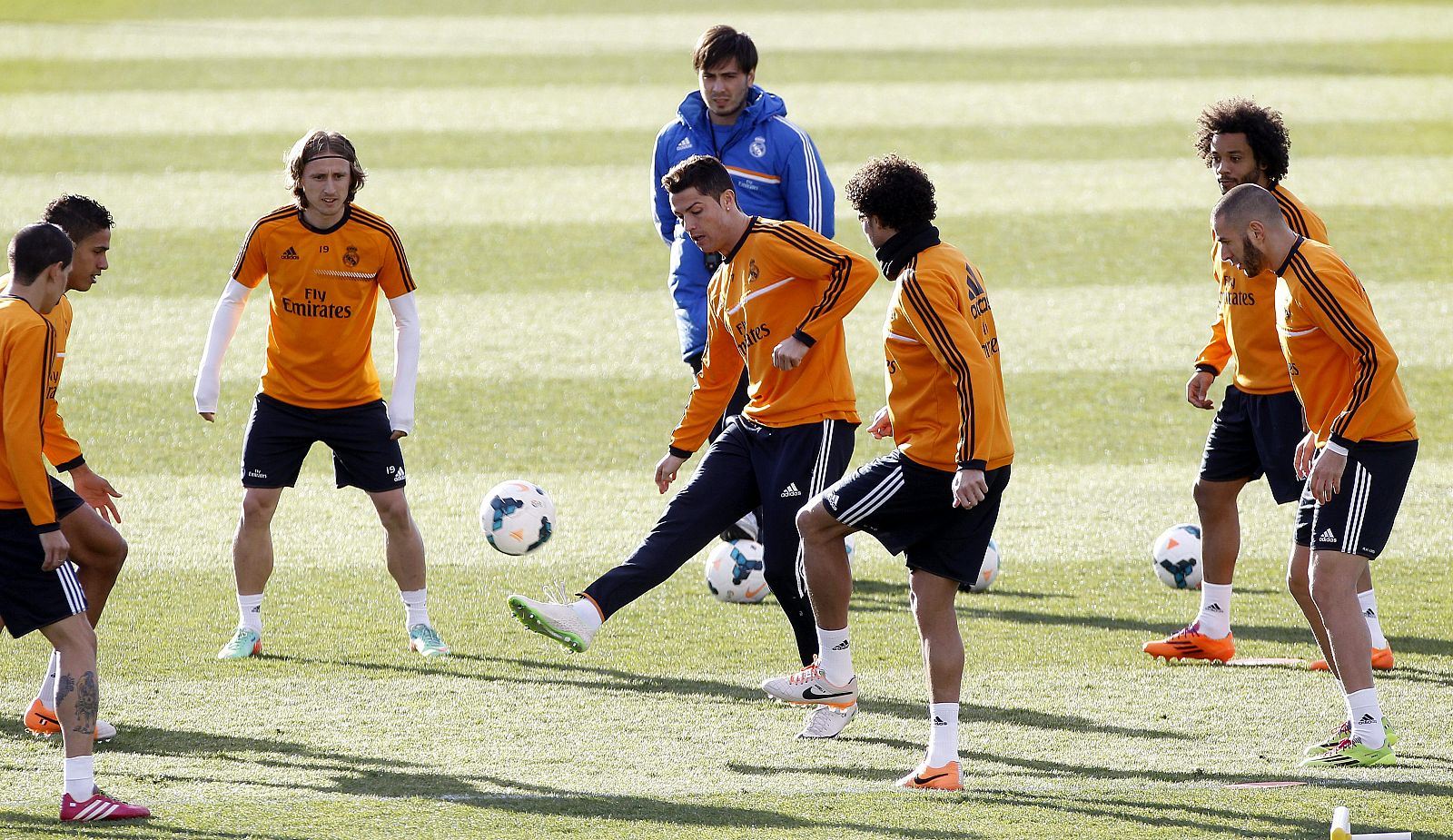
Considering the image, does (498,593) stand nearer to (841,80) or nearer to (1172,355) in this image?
(1172,355)

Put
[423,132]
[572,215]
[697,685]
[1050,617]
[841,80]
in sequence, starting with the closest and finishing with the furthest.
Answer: [697,685], [1050,617], [572,215], [423,132], [841,80]

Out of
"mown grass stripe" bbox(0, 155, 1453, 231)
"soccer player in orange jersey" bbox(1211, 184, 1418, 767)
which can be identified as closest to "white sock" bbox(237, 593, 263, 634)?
"soccer player in orange jersey" bbox(1211, 184, 1418, 767)

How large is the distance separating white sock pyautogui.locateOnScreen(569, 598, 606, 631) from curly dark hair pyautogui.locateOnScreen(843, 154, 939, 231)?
1484 mm

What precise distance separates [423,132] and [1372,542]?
12464 mm

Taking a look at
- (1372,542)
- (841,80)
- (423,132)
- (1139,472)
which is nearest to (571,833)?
(1372,542)

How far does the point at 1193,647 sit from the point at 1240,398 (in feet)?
3.10

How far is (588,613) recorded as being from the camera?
519 centimetres

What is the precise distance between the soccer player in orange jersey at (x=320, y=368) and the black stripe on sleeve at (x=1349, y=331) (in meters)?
3.16

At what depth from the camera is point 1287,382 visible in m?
6.02

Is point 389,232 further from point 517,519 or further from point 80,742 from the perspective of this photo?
point 80,742

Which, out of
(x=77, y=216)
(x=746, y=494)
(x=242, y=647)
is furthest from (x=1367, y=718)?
(x=77, y=216)

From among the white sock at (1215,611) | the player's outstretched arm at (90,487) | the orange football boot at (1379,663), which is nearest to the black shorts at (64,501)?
the player's outstretched arm at (90,487)

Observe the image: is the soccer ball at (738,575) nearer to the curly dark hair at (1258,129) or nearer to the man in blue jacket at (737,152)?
the man in blue jacket at (737,152)

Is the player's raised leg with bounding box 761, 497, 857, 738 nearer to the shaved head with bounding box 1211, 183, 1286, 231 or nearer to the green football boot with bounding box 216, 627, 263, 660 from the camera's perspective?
the shaved head with bounding box 1211, 183, 1286, 231
